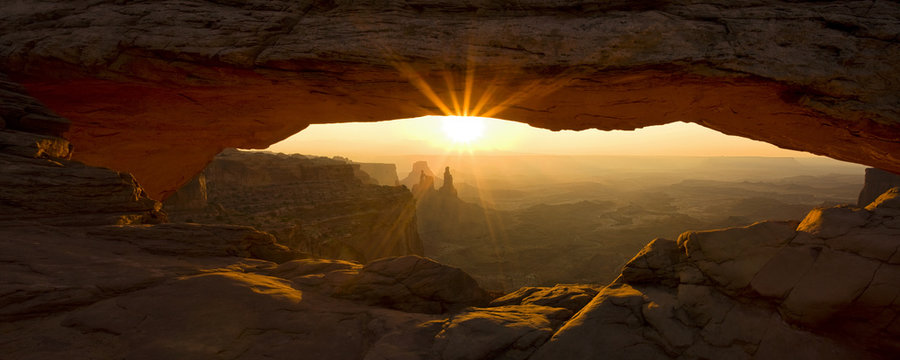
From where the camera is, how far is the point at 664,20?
744 cm

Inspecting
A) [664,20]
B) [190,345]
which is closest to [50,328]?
[190,345]

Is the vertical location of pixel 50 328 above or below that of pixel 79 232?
below

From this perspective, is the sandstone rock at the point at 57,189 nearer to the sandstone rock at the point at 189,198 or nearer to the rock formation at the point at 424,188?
the sandstone rock at the point at 189,198

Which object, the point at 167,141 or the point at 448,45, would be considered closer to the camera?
the point at 448,45

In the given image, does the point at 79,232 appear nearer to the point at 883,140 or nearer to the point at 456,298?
the point at 456,298

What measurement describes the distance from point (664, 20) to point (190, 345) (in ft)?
36.0

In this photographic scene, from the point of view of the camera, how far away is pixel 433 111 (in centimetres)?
1080

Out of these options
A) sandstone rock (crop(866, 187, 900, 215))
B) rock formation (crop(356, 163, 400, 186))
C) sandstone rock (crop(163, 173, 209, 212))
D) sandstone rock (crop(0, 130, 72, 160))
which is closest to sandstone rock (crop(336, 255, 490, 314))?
sandstone rock (crop(866, 187, 900, 215))

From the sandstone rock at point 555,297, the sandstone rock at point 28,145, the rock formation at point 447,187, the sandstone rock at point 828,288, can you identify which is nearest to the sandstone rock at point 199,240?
the sandstone rock at point 28,145

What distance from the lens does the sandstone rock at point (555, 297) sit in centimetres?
691

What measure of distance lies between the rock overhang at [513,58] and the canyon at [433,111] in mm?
59

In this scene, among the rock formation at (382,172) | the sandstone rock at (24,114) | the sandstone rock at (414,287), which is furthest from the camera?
the rock formation at (382,172)

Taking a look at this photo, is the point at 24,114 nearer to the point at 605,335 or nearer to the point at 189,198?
the point at 605,335

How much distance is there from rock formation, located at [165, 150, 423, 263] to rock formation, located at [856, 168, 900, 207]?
58.3 m
